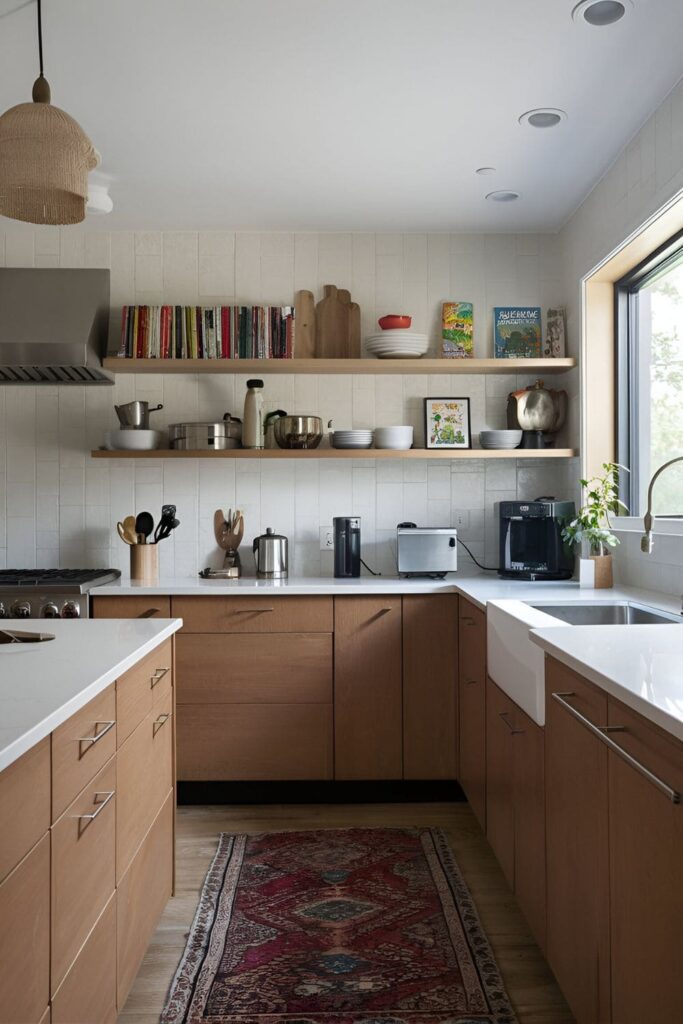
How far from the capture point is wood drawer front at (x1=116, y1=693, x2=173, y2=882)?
176cm

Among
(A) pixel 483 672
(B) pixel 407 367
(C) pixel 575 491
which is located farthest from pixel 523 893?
(B) pixel 407 367

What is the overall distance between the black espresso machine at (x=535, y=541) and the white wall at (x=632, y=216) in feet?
0.84

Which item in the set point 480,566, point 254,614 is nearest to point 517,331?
point 480,566

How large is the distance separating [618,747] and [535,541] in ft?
7.24

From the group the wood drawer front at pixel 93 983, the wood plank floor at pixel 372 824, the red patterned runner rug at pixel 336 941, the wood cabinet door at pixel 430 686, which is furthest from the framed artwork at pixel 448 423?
the wood drawer front at pixel 93 983

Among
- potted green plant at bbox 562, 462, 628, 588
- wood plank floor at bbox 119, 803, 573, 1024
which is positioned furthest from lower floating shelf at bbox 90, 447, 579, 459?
wood plank floor at bbox 119, 803, 573, 1024

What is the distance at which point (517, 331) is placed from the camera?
3908 millimetres

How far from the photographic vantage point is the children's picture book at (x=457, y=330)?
152 inches

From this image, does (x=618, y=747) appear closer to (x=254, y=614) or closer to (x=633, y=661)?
(x=633, y=661)

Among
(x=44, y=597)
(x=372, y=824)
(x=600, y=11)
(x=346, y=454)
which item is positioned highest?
(x=600, y=11)

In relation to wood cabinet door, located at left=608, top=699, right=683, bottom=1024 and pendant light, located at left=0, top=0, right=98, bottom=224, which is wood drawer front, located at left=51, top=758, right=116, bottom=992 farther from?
pendant light, located at left=0, top=0, right=98, bottom=224

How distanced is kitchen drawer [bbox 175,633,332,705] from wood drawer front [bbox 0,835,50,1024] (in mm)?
2071

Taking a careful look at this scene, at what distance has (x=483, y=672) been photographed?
9.25 ft

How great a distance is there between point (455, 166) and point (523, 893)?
8.34 feet
